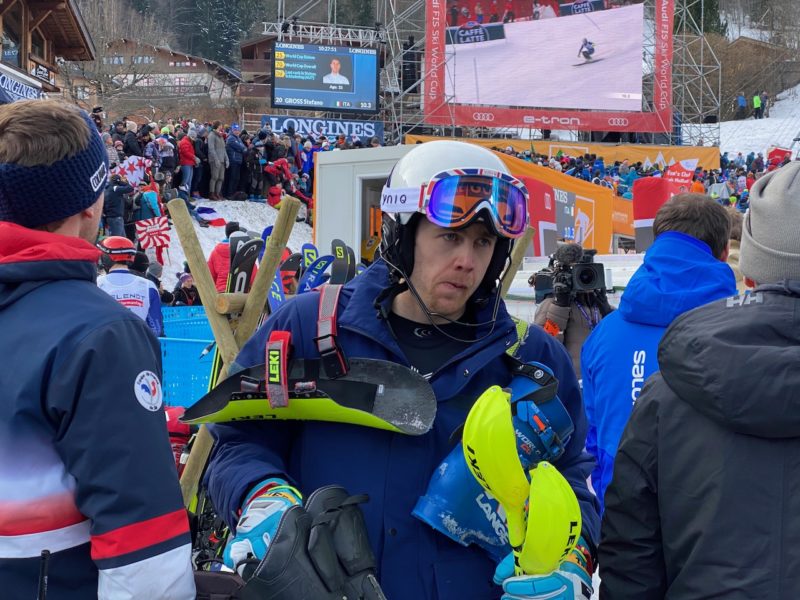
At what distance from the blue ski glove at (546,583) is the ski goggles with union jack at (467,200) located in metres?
0.78

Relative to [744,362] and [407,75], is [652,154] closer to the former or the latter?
[407,75]

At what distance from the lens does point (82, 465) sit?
5.09 feet

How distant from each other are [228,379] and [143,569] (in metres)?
0.53

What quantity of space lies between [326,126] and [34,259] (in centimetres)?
3072

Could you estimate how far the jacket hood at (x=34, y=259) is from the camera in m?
1.66

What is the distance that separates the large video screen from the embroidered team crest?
30590mm

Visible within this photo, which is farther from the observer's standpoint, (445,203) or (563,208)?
(563,208)

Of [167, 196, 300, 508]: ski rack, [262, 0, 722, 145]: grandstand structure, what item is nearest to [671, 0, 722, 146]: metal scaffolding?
[262, 0, 722, 145]: grandstand structure

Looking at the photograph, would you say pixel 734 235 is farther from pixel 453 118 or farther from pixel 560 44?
pixel 560 44

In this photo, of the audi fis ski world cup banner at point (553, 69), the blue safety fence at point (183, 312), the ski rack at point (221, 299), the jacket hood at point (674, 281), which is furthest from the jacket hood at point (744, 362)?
→ the audi fis ski world cup banner at point (553, 69)

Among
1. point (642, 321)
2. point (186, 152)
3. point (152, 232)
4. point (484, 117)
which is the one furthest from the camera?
point (484, 117)

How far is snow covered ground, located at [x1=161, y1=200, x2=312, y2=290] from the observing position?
674 inches

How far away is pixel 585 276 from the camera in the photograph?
5.09m

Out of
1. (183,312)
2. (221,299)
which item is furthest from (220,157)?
(221,299)
